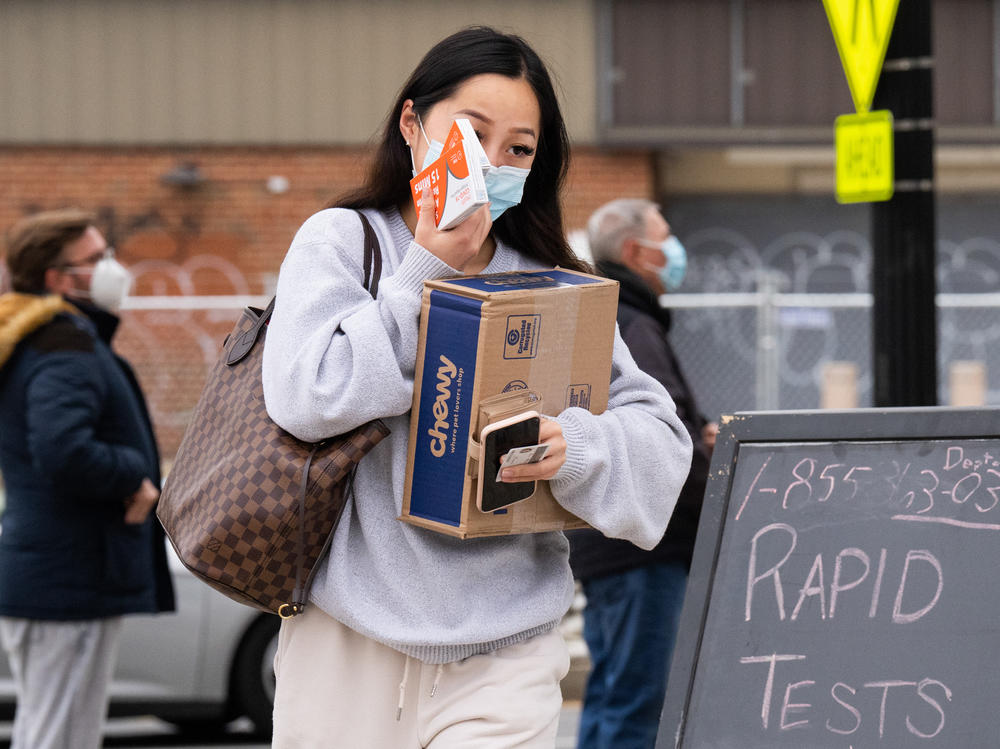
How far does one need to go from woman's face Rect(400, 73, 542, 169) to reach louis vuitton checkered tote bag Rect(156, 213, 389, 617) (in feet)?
1.65

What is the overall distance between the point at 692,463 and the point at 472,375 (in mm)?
2353

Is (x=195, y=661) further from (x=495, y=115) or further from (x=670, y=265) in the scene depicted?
(x=495, y=115)

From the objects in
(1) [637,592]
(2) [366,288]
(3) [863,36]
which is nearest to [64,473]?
(1) [637,592]

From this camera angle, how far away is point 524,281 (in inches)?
88.7

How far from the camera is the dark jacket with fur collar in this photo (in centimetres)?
430

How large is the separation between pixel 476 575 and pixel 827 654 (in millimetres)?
679

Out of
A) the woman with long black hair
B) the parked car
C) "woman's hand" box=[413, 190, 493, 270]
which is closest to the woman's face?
the woman with long black hair

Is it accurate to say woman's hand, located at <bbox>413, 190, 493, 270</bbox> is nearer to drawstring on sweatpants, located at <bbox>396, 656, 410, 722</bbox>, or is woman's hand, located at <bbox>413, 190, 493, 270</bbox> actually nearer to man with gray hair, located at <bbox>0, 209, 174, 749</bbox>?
drawstring on sweatpants, located at <bbox>396, 656, 410, 722</bbox>

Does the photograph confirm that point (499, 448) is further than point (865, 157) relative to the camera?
No

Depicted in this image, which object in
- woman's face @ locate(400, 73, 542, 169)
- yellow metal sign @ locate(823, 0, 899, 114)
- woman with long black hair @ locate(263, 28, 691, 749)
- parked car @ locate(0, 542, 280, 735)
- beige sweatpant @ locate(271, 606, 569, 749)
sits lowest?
parked car @ locate(0, 542, 280, 735)

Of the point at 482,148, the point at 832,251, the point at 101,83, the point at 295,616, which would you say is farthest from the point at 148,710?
the point at 832,251

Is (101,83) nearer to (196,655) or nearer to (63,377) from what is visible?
(196,655)

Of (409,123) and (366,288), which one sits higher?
(409,123)

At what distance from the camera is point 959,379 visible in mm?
10945
